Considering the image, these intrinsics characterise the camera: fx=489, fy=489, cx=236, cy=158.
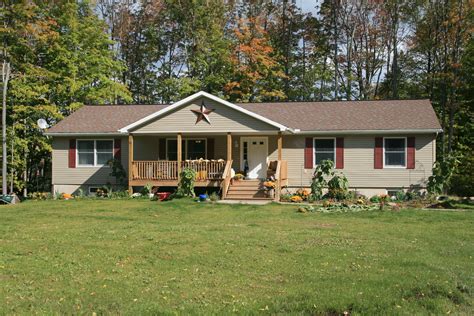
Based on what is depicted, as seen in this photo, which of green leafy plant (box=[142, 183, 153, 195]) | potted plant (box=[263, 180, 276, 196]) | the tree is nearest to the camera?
potted plant (box=[263, 180, 276, 196])

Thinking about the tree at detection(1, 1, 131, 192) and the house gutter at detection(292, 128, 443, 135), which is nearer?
the house gutter at detection(292, 128, 443, 135)

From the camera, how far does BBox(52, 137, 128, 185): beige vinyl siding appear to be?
74.1ft

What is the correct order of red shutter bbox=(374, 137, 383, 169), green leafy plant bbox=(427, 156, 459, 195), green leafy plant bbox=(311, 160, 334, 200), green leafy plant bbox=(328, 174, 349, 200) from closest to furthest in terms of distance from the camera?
green leafy plant bbox=(427, 156, 459, 195), green leafy plant bbox=(328, 174, 349, 200), green leafy plant bbox=(311, 160, 334, 200), red shutter bbox=(374, 137, 383, 169)

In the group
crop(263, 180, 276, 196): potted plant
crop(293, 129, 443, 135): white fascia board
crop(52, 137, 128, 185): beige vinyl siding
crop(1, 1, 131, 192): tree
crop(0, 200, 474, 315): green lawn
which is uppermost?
crop(1, 1, 131, 192): tree

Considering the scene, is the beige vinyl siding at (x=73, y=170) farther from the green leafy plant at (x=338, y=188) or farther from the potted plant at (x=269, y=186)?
the green leafy plant at (x=338, y=188)

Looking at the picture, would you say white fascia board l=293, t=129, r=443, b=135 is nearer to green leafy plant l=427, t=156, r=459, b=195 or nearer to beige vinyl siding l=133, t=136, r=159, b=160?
green leafy plant l=427, t=156, r=459, b=195

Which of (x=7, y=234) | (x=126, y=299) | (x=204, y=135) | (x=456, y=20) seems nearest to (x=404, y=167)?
(x=204, y=135)

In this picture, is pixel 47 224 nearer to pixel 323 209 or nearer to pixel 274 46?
pixel 323 209

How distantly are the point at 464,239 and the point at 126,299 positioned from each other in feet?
24.2

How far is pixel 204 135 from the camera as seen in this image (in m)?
22.2

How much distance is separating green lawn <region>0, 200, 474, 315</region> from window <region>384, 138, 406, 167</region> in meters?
7.49

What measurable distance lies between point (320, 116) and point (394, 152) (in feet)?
12.0

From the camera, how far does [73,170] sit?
74.9 feet

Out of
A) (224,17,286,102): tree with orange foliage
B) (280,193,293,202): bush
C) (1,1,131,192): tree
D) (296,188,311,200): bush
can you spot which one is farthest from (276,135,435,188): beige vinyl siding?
(1,1,131,192): tree
